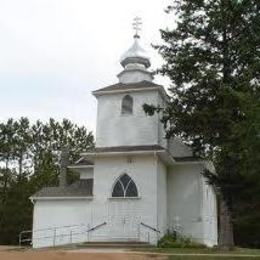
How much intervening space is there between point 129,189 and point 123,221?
1.85 m

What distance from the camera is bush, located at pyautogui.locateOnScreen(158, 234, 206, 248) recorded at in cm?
3200

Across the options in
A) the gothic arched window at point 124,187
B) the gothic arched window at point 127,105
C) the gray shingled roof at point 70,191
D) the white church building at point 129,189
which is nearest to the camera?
the white church building at point 129,189

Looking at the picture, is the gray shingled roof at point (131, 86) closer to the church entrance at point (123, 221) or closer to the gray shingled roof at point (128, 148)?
the gray shingled roof at point (128, 148)

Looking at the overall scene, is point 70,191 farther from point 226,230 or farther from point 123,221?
point 226,230

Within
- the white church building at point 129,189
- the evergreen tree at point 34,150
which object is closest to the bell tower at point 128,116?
the white church building at point 129,189

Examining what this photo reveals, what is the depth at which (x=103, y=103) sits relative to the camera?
121 ft

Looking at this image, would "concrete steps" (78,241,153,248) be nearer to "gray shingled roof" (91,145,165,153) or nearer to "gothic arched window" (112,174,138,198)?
"gothic arched window" (112,174,138,198)

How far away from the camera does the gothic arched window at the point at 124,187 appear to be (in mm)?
34219

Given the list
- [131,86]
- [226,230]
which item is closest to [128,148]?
[131,86]

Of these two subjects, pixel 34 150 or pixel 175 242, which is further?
pixel 34 150

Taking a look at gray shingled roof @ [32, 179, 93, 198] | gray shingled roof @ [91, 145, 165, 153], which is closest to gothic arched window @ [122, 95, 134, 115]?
gray shingled roof @ [91, 145, 165, 153]

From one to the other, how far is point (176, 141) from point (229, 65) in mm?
10165

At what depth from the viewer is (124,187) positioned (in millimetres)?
34438

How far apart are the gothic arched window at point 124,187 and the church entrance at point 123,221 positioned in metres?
0.48
